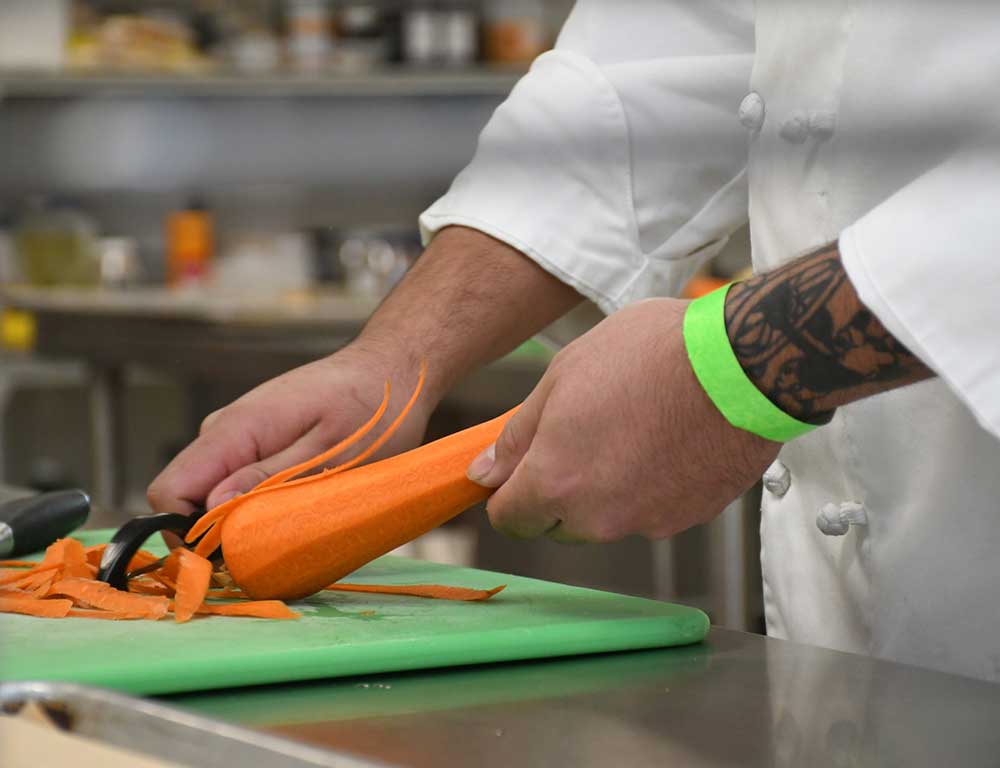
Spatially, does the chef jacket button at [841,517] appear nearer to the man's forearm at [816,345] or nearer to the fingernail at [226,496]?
the man's forearm at [816,345]

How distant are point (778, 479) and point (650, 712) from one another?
33 centimetres

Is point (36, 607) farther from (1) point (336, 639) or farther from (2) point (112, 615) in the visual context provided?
(1) point (336, 639)

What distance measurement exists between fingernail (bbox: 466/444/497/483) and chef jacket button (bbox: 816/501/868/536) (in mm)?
225

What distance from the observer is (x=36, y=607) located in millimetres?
693

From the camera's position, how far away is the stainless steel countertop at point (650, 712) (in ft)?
1.71

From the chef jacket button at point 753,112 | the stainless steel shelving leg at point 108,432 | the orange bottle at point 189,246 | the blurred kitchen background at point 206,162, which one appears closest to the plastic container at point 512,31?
the blurred kitchen background at point 206,162

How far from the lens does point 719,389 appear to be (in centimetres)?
62

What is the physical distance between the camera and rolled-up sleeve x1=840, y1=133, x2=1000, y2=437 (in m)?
0.59

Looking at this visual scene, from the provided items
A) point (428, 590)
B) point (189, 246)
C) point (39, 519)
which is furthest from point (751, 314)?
point (189, 246)

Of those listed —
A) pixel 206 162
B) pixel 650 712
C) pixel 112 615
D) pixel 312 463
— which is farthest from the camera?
pixel 206 162

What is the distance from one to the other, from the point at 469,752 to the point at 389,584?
284 mm

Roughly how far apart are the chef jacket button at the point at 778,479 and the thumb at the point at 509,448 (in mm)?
224

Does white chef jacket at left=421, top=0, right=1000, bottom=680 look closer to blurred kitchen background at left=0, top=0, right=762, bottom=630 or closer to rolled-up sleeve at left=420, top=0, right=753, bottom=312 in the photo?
rolled-up sleeve at left=420, top=0, right=753, bottom=312

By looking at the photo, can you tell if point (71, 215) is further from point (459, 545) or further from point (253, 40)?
point (459, 545)
